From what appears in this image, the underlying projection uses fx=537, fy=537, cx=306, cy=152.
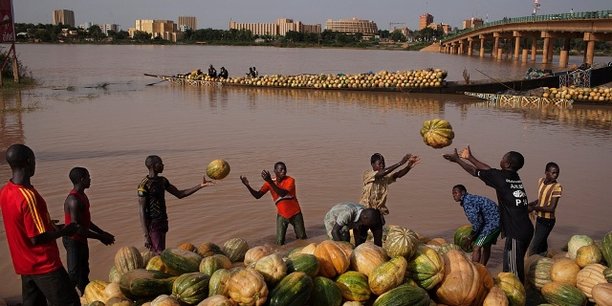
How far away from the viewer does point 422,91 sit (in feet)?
97.9

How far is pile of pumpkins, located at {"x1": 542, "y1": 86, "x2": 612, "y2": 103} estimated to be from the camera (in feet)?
81.2

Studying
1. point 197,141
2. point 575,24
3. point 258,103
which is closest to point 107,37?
point 575,24

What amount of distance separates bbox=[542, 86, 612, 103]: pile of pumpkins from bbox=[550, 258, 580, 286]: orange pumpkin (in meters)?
21.8

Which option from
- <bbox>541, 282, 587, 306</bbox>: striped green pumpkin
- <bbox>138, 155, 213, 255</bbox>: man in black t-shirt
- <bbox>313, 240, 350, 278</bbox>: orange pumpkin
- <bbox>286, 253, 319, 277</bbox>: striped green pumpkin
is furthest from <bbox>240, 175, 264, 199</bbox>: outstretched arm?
<bbox>541, 282, 587, 306</bbox>: striped green pumpkin

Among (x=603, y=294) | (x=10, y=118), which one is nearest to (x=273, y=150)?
(x=603, y=294)

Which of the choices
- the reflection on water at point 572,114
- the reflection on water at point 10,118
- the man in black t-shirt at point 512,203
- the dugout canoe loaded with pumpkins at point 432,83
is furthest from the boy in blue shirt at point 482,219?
the dugout canoe loaded with pumpkins at point 432,83

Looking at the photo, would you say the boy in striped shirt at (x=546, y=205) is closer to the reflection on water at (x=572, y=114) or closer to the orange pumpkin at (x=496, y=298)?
the orange pumpkin at (x=496, y=298)

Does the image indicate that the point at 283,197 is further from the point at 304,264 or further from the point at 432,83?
the point at 432,83

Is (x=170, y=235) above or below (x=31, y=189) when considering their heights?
below

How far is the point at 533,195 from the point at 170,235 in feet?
23.4

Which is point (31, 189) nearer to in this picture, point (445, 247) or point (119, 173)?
point (445, 247)

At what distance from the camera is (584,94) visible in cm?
2509

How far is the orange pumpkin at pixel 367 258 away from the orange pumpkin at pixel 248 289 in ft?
3.47

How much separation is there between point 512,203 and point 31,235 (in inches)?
184
